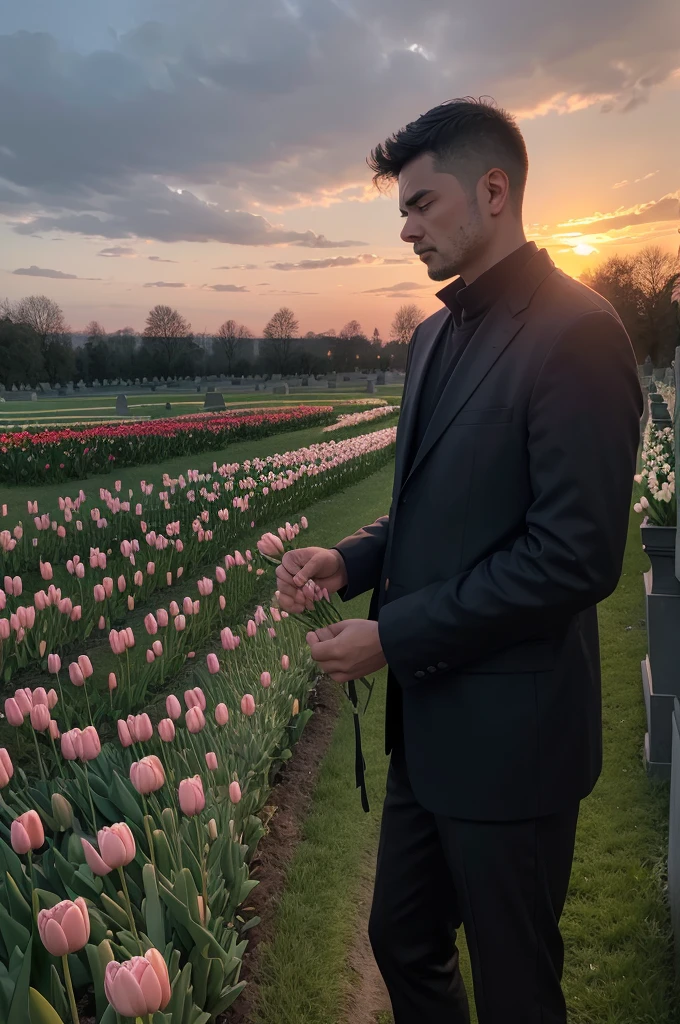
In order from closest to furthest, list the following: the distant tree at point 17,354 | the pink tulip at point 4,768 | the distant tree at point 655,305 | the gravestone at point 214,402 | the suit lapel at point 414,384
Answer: the suit lapel at point 414,384 < the pink tulip at point 4,768 < the gravestone at point 214,402 < the distant tree at point 655,305 < the distant tree at point 17,354

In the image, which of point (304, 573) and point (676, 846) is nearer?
point (304, 573)

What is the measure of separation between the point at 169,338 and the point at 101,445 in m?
85.2

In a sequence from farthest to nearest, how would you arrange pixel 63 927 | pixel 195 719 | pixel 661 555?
pixel 661 555 → pixel 195 719 → pixel 63 927

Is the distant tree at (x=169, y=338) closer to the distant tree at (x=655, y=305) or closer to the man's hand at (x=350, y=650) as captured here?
the distant tree at (x=655, y=305)

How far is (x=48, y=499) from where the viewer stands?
1232 cm

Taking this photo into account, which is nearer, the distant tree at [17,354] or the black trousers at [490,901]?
the black trousers at [490,901]

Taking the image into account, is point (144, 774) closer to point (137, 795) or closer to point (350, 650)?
point (137, 795)

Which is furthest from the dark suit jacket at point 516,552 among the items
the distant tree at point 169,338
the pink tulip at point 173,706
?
the distant tree at point 169,338

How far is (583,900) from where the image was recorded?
10.2ft

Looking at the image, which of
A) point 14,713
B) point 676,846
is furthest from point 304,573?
point 676,846

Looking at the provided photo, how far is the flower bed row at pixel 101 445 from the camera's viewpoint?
13.8m

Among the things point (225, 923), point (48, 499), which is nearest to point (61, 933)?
point (225, 923)

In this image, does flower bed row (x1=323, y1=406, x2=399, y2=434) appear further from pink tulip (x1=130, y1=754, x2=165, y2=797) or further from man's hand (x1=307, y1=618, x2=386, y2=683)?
man's hand (x1=307, y1=618, x2=386, y2=683)

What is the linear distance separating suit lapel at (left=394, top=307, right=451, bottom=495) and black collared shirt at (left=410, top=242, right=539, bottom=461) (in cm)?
1
